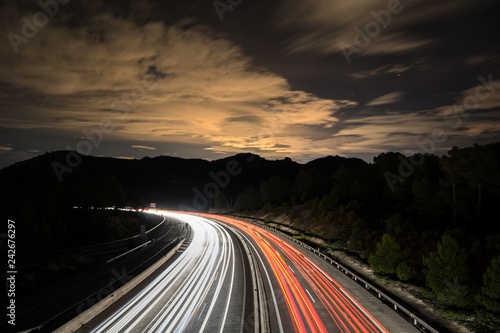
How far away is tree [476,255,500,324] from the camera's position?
17.3 m

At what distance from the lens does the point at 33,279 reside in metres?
25.2

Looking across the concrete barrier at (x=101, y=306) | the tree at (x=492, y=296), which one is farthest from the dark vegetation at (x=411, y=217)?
the concrete barrier at (x=101, y=306)

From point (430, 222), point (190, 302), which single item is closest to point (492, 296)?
point (190, 302)

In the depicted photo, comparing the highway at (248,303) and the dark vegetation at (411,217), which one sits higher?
the dark vegetation at (411,217)

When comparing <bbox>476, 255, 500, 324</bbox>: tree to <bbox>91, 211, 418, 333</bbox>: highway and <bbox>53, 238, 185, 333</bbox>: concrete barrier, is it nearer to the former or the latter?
<bbox>91, 211, 418, 333</bbox>: highway

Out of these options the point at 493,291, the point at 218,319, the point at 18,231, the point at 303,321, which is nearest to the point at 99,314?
the point at 218,319

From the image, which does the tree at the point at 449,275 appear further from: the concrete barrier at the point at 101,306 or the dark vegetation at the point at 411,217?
the concrete barrier at the point at 101,306

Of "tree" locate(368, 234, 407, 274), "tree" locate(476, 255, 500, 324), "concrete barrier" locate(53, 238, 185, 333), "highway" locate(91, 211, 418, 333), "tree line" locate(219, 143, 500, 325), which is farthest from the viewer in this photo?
"tree" locate(368, 234, 407, 274)

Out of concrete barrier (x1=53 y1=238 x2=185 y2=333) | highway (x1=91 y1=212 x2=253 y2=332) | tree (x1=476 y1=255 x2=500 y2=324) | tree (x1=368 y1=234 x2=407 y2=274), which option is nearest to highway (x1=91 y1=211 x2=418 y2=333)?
highway (x1=91 y1=212 x2=253 y2=332)

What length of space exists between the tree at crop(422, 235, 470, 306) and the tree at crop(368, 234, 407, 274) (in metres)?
5.62

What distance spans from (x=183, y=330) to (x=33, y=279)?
18.0m

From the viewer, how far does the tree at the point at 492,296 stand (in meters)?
17.3

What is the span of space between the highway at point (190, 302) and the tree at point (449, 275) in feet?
45.9

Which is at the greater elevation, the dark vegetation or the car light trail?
the dark vegetation
